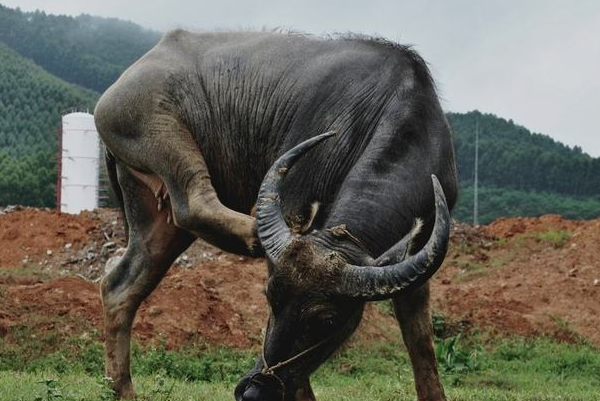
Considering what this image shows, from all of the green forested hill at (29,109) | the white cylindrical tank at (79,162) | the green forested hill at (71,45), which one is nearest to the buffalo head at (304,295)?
the white cylindrical tank at (79,162)

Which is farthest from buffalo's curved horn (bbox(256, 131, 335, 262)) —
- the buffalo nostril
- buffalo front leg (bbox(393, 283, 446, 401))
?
buffalo front leg (bbox(393, 283, 446, 401))

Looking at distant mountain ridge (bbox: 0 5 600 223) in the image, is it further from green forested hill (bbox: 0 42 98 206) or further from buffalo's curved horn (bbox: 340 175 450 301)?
buffalo's curved horn (bbox: 340 175 450 301)

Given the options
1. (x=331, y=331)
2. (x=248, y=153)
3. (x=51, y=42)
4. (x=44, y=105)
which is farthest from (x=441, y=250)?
(x=51, y=42)

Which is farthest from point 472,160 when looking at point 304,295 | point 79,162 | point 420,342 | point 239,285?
point 304,295

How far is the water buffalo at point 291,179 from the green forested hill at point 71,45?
108217mm

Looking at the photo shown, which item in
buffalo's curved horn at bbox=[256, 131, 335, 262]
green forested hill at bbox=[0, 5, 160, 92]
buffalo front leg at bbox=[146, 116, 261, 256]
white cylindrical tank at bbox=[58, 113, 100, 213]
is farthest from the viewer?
green forested hill at bbox=[0, 5, 160, 92]

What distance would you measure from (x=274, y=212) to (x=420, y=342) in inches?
74.0

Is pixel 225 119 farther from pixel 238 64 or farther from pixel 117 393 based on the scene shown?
pixel 117 393

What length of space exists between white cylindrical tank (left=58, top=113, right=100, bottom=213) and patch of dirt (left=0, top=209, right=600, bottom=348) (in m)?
9.50

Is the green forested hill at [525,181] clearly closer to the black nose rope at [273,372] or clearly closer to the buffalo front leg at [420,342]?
the buffalo front leg at [420,342]

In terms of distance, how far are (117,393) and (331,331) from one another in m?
2.46

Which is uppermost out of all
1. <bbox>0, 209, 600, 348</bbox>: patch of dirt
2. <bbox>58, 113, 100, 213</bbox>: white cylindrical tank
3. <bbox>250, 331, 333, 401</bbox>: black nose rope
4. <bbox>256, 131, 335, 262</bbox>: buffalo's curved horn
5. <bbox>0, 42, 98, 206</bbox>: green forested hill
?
<bbox>256, 131, 335, 262</bbox>: buffalo's curved horn

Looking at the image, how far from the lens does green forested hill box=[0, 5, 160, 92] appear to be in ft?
396

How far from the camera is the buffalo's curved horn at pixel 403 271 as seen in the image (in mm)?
5363
